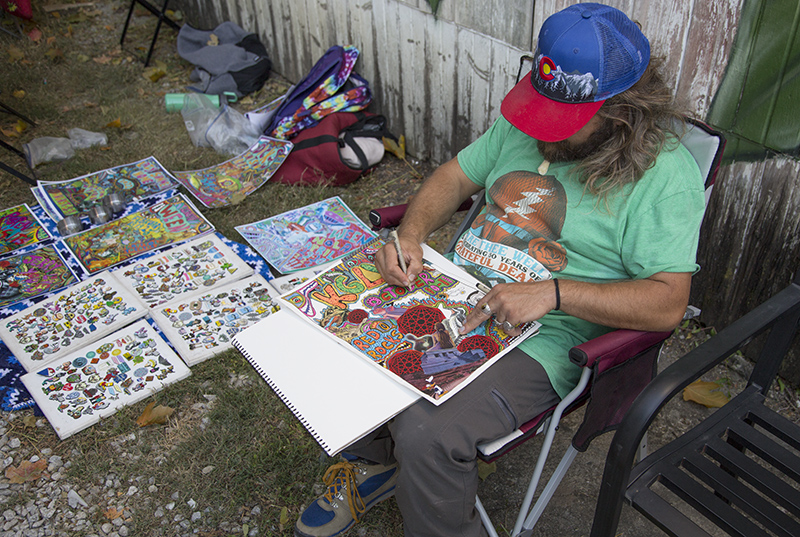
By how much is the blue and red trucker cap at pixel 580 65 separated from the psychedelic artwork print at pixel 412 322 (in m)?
0.51

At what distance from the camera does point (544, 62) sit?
1573 mm

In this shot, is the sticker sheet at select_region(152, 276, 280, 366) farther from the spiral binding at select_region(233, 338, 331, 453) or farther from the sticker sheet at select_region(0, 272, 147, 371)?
the spiral binding at select_region(233, 338, 331, 453)

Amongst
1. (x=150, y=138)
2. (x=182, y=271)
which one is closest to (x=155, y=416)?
(x=182, y=271)

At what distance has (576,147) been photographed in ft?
5.49

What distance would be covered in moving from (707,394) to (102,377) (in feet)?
7.93

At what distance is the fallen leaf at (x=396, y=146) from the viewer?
12.7ft

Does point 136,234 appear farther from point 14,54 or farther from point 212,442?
point 14,54

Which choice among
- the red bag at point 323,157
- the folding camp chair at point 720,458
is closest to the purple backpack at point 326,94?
the red bag at point 323,157

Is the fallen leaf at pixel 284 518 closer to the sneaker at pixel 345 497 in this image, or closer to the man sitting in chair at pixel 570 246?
the sneaker at pixel 345 497

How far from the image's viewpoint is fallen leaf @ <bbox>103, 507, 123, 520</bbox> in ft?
6.74

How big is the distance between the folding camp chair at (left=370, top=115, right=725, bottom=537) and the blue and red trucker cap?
34 centimetres

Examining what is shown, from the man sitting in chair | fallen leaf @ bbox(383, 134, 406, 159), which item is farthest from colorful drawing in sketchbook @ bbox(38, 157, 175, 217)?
the man sitting in chair

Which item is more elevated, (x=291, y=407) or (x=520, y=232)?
(x=520, y=232)

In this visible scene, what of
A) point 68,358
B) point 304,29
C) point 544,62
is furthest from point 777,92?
point 304,29
